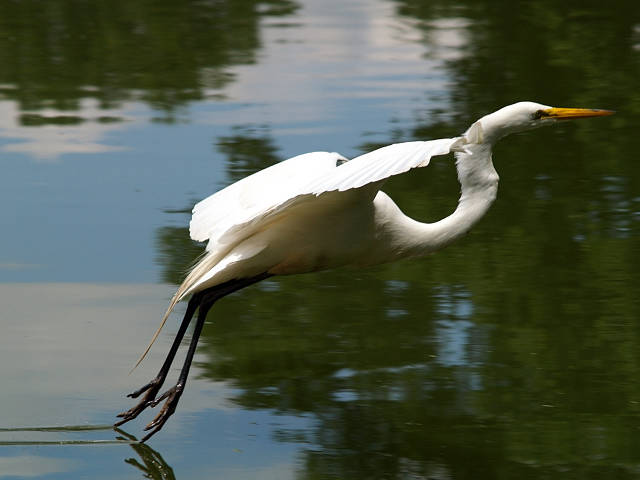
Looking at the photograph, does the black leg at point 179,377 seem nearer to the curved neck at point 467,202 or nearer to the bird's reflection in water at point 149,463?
the bird's reflection in water at point 149,463

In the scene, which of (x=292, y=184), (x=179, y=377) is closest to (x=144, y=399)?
(x=179, y=377)

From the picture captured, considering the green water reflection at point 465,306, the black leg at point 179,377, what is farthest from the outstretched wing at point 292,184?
the green water reflection at point 465,306

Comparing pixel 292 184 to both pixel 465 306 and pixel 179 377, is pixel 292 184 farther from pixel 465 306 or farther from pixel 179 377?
pixel 465 306

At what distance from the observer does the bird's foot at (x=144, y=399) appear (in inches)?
197

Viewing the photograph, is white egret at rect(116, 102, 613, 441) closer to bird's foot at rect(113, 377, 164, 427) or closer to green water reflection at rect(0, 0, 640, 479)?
bird's foot at rect(113, 377, 164, 427)

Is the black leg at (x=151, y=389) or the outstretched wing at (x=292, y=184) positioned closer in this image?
the outstretched wing at (x=292, y=184)

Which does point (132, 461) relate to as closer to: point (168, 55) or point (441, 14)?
point (168, 55)

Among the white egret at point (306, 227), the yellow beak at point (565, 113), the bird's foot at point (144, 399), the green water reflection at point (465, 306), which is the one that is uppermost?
the yellow beak at point (565, 113)

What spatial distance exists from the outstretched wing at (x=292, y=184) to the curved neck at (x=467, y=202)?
26cm

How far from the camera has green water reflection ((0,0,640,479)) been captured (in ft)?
16.2

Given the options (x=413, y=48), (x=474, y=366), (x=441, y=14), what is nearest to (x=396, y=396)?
(x=474, y=366)

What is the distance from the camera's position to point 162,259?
7027 millimetres

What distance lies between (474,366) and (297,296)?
1.21 metres

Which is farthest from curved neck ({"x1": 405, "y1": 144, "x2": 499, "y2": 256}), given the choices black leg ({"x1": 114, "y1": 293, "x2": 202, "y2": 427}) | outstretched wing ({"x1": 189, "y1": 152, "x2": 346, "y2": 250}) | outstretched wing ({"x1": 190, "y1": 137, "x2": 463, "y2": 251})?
black leg ({"x1": 114, "y1": 293, "x2": 202, "y2": 427})
